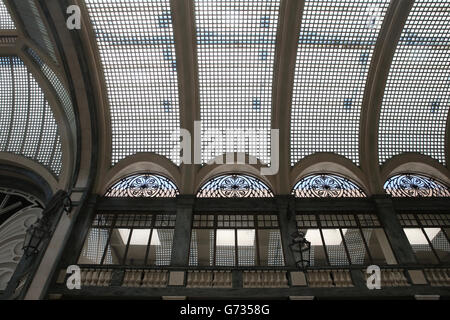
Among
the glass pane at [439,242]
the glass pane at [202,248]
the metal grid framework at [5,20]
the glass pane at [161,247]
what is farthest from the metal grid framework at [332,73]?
the metal grid framework at [5,20]

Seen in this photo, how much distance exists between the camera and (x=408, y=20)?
37.6 ft

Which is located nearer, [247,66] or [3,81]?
[247,66]

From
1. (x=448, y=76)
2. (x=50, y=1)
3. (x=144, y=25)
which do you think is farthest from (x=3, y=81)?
(x=448, y=76)

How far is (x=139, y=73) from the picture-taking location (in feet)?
41.3

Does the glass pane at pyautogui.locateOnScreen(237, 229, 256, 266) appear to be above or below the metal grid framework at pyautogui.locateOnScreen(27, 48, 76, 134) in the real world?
below

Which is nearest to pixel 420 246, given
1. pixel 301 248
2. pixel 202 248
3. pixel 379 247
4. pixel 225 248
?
pixel 379 247

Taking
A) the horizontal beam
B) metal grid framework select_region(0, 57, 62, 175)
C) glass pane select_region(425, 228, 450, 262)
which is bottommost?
the horizontal beam

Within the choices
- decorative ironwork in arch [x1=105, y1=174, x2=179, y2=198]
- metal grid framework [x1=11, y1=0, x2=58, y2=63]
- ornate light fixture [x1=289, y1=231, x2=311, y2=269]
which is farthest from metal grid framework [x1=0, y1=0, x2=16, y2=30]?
ornate light fixture [x1=289, y1=231, x2=311, y2=269]

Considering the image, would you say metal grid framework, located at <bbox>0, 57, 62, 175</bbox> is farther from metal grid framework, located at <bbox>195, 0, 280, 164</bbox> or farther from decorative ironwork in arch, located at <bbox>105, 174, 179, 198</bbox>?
metal grid framework, located at <bbox>195, 0, 280, 164</bbox>

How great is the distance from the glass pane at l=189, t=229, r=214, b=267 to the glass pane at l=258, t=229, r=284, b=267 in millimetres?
1633

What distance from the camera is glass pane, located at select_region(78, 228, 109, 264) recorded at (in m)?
10.8
